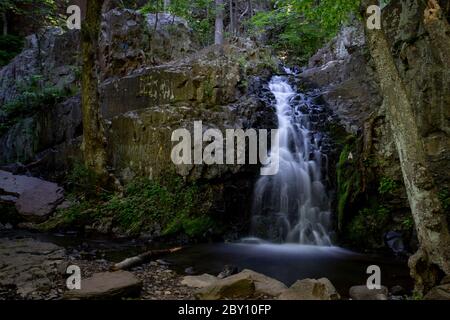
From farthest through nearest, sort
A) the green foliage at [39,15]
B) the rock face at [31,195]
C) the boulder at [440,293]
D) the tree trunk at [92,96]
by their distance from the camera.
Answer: the green foliage at [39,15] → the rock face at [31,195] → the tree trunk at [92,96] → the boulder at [440,293]

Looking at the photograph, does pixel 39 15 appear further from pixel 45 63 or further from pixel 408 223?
pixel 408 223

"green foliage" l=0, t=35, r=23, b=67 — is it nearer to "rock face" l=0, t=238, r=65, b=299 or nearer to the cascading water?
"rock face" l=0, t=238, r=65, b=299

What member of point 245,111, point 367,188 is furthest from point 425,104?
point 245,111

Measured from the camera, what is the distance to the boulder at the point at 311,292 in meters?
4.15

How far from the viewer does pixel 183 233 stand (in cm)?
891

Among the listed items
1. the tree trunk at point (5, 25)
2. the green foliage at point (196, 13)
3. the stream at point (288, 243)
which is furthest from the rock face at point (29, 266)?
the tree trunk at point (5, 25)

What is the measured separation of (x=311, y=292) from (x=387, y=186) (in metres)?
4.98

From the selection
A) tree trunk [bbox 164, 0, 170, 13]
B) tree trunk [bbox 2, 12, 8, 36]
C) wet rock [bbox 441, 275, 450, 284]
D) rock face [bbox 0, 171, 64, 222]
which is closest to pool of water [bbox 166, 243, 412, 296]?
wet rock [bbox 441, 275, 450, 284]

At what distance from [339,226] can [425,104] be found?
3.42 m

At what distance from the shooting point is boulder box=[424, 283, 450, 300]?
3777 mm

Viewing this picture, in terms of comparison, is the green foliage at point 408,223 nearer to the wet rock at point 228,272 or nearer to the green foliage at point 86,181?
the wet rock at point 228,272

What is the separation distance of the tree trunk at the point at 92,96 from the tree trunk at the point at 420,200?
776cm

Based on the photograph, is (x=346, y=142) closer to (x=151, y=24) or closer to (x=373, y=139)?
(x=373, y=139)

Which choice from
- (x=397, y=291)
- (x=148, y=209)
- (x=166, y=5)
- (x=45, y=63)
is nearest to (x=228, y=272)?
(x=397, y=291)
